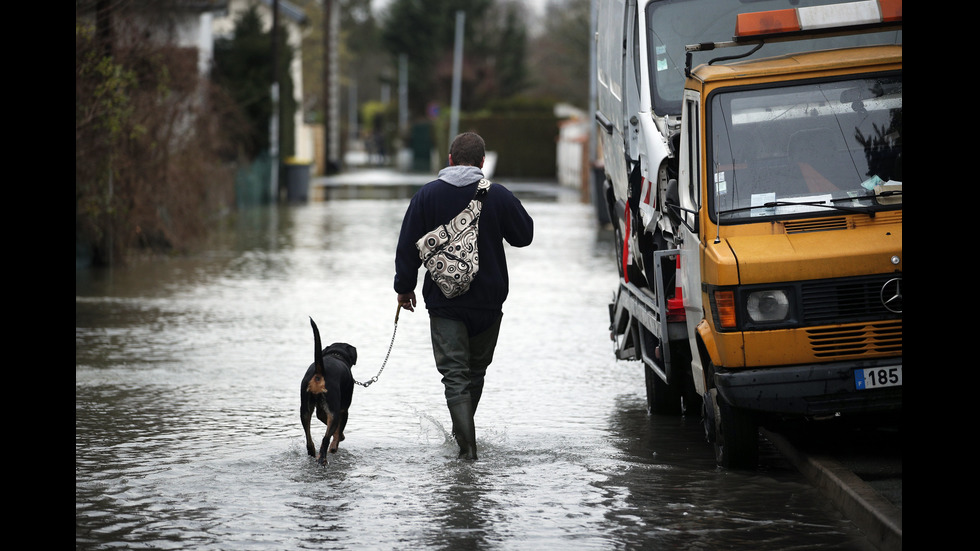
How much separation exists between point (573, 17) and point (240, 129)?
166 feet

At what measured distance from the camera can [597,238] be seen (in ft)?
82.0

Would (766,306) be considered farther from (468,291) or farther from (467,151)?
(467,151)

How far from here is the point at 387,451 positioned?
8.30m

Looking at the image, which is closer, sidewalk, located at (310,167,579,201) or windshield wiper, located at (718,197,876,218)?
windshield wiper, located at (718,197,876,218)

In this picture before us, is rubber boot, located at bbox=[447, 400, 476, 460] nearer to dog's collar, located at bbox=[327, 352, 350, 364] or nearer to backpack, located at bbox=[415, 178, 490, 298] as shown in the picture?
backpack, located at bbox=[415, 178, 490, 298]

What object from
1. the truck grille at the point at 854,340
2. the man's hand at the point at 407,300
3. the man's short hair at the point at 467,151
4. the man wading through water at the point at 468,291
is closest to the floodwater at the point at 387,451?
the man wading through water at the point at 468,291

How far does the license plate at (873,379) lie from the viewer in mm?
7145

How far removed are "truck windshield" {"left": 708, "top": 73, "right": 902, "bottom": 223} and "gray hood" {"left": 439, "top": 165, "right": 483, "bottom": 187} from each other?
1293 mm

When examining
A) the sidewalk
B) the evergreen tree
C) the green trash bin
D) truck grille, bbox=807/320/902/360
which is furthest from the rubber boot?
the green trash bin

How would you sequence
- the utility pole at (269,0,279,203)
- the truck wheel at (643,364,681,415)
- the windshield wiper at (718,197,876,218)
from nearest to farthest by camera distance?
the windshield wiper at (718,197,876,218) → the truck wheel at (643,364,681,415) → the utility pole at (269,0,279,203)

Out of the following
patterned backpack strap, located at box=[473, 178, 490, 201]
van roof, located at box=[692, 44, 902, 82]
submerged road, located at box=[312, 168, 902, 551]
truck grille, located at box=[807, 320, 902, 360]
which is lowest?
submerged road, located at box=[312, 168, 902, 551]

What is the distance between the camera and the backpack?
800 centimetres
